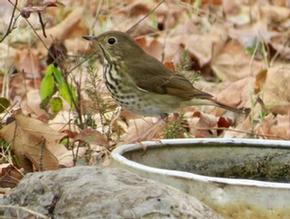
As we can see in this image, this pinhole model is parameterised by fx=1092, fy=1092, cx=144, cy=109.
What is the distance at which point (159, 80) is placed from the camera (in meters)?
4.97

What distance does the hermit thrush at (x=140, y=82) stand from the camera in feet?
15.7

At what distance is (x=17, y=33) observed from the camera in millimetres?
7473

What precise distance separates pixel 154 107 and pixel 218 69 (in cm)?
258

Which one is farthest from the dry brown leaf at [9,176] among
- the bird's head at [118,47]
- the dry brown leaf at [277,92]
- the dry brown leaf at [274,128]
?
the dry brown leaf at [277,92]

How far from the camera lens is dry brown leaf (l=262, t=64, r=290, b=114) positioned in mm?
6043

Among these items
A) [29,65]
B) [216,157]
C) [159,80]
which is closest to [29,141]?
[159,80]

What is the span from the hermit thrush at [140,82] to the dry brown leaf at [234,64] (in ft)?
6.74

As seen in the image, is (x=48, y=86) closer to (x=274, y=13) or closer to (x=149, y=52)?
(x=149, y=52)

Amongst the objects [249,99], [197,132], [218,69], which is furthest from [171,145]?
[218,69]

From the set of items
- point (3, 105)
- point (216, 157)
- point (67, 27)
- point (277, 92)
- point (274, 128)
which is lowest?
point (274, 128)

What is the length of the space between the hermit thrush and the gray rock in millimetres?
1693

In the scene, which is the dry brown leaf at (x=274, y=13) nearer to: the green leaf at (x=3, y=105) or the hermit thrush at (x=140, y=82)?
the hermit thrush at (x=140, y=82)

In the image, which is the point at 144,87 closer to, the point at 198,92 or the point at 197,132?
the point at 198,92

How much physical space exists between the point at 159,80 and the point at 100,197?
2.12 meters
